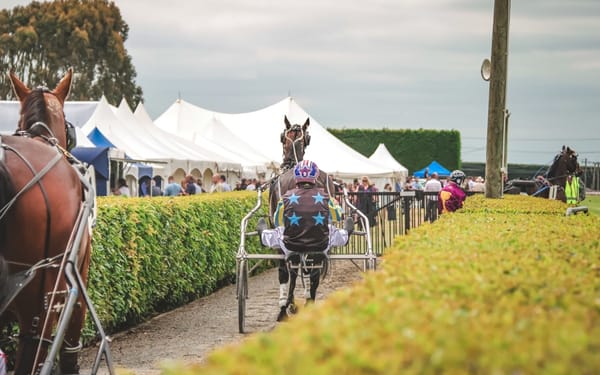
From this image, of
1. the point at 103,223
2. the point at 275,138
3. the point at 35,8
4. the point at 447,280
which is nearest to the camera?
the point at 447,280

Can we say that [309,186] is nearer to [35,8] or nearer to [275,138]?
[275,138]

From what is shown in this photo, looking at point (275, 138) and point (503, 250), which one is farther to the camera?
point (275, 138)

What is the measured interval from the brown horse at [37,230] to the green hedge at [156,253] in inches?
106

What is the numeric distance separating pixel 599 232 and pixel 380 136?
66.1 m

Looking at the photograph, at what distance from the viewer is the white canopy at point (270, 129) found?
39719 mm

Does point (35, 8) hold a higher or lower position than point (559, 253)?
higher

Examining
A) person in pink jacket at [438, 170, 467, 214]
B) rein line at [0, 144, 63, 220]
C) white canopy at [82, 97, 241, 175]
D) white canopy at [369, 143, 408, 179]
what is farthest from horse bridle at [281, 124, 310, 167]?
white canopy at [369, 143, 408, 179]

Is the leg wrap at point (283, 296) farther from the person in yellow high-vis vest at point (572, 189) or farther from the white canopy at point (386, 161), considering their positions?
the white canopy at point (386, 161)

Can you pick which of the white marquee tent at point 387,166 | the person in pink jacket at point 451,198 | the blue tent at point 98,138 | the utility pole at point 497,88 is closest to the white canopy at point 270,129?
the white marquee tent at point 387,166

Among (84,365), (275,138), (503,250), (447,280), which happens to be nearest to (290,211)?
(84,365)

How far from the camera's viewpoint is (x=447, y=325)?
2947mm

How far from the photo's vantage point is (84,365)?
29.7 feet

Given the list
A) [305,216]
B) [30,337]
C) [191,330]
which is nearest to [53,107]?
[30,337]

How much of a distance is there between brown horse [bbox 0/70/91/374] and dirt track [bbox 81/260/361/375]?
6.41ft
